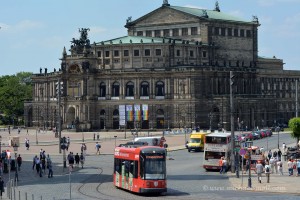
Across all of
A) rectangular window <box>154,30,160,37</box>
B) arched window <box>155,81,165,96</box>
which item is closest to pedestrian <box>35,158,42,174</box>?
arched window <box>155,81,165,96</box>

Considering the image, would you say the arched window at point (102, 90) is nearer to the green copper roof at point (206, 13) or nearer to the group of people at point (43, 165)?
the green copper roof at point (206, 13)

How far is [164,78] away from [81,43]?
2259 centimetres

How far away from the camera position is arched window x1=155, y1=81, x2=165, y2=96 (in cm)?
16204

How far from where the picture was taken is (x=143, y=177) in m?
50.1

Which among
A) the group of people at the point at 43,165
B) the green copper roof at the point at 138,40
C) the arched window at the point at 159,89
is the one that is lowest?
the group of people at the point at 43,165

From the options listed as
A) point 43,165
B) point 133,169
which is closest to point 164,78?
point 43,165

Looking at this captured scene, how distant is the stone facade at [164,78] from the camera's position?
159125mm

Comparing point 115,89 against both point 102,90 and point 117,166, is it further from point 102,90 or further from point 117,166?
point 117,166

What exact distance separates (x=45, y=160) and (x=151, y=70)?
90933 millimetres

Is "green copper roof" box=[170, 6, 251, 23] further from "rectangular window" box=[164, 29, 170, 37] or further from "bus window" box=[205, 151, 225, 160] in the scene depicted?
"bus window" box=[205, 151, 225, 160]

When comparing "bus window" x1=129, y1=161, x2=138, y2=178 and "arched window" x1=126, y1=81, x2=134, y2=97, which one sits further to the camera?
"arched window" x1=126, y1=81, x2=134, y2=97

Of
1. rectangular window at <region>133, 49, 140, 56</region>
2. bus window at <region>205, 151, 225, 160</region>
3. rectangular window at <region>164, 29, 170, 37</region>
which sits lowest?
bus window at <region>205, 151, 225, 160</region>

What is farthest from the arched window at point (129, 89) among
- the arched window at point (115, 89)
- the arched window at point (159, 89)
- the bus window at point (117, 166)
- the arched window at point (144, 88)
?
the bus window at point (117, 166)

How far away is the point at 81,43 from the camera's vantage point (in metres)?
171
